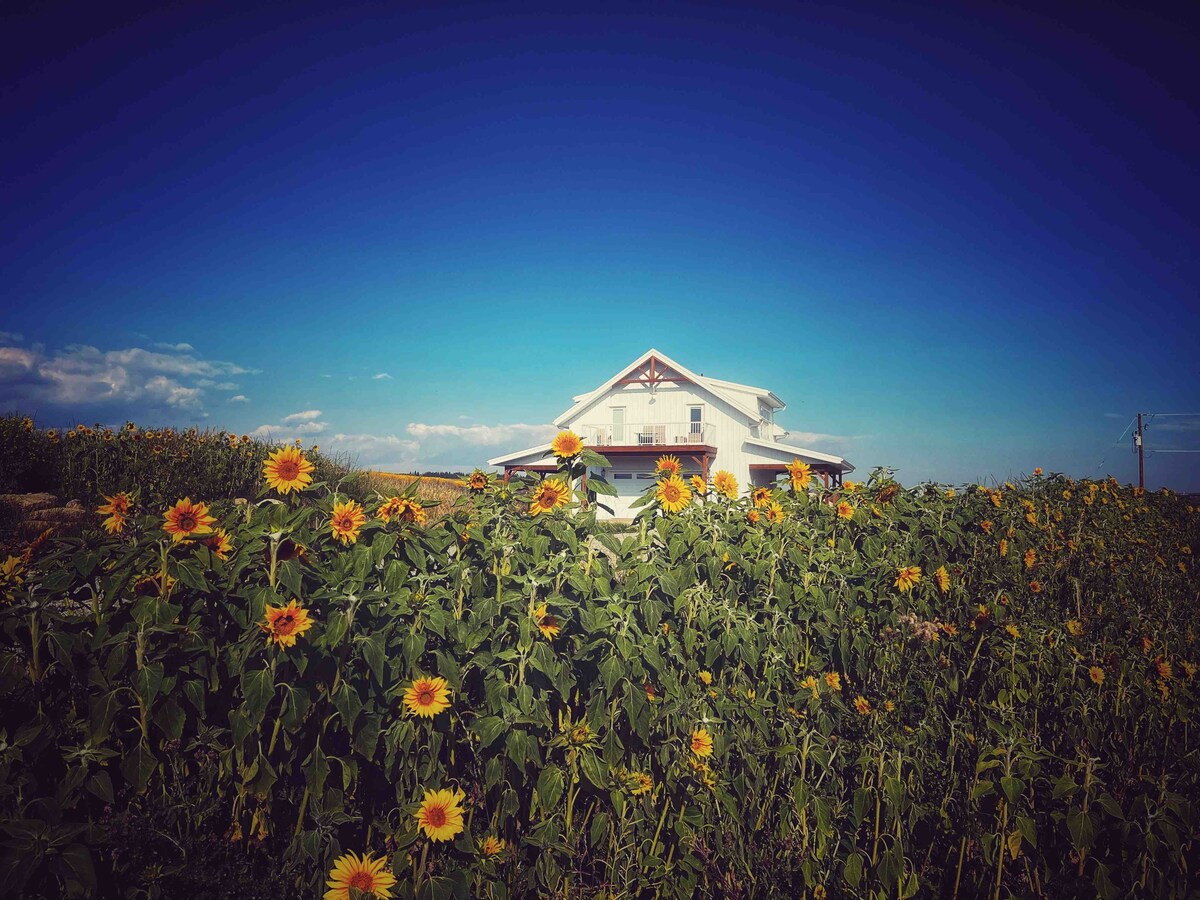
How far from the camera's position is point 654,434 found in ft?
82.2

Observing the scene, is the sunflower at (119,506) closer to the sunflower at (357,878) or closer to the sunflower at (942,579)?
the sunflower at (357,878)

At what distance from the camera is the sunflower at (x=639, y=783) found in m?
1.88

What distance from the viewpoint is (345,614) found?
160 cm

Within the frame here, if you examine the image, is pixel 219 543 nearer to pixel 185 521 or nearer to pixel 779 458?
pixel 185 521

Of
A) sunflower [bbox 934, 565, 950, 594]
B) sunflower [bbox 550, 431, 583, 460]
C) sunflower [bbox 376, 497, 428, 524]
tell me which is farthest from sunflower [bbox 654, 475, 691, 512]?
sunflower [bbox 934, 565, 950, 594]

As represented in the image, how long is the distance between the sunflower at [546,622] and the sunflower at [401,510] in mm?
541

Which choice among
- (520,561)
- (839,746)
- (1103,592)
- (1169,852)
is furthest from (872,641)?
(1103,592)

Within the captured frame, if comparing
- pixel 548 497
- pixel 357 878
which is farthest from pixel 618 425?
pixel 357 878

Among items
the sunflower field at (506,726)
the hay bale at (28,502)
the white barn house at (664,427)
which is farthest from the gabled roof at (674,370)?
the sunflower field at (506,726)

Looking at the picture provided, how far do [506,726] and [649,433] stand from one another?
2366 centimetres

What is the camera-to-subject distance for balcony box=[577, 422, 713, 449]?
24.6 m

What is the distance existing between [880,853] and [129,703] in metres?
2.59

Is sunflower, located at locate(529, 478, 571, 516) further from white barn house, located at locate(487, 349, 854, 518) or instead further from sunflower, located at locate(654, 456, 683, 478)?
white barn house, located at locate(487, 349, 854, 518)

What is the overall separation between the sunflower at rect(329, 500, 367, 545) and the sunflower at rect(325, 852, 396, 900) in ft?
2.97
